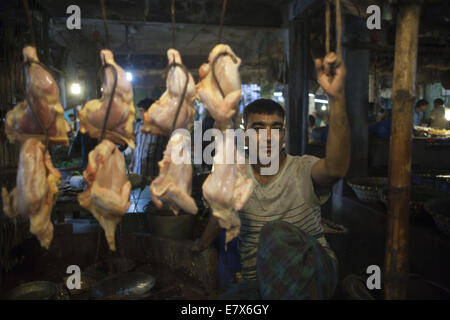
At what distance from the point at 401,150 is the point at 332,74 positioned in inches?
24.2

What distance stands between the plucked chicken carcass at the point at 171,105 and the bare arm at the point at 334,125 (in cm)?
88

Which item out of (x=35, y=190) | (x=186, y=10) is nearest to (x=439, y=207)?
(x=35, y=190)

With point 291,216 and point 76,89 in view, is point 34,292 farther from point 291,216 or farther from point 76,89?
point 76,89

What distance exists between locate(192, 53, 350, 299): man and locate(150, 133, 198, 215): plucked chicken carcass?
611mm

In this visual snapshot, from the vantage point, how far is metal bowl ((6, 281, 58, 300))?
2.57 metres

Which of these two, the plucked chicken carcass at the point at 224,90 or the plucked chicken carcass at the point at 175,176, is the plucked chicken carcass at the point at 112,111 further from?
the plucked chicken carcass at the point at 224,90

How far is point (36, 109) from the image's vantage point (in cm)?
213

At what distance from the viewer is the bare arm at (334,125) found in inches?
72.8

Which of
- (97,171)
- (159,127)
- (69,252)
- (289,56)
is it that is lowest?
(69,252)
